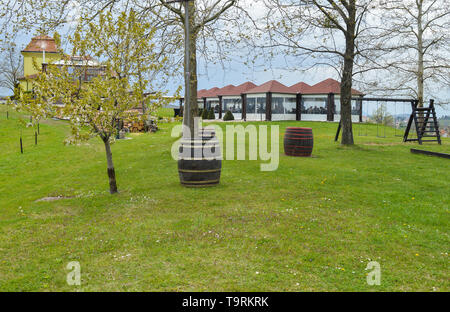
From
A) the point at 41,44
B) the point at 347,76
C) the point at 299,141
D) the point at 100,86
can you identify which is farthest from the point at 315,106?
the point at 100,86

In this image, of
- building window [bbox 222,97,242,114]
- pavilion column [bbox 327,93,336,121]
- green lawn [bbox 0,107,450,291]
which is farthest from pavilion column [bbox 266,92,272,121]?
green lawn [bbox 0,107,450,291]

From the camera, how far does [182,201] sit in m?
9.11

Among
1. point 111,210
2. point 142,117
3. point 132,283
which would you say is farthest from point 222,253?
point 142,117

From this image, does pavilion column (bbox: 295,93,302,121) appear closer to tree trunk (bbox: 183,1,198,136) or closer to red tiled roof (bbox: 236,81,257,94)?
red tiled roof (bbox: 236,81,257,94)

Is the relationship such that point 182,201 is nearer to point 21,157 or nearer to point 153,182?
point 153,182

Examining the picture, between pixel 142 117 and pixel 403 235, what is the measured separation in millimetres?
6934

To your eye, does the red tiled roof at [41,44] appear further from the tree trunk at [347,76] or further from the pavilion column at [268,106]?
the pavilion column at [268,106]

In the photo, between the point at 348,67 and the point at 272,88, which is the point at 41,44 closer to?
the point at 348,67

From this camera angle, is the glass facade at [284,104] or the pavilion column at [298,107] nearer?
the glass facade at [284,104]

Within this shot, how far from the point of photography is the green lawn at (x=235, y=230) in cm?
494

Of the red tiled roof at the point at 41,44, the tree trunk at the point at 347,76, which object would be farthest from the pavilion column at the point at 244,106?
the tree trunk at the point at 347,76

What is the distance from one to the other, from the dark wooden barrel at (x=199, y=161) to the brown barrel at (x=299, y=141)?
6.54 m

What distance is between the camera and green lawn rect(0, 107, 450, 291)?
Result: 4.94 meters

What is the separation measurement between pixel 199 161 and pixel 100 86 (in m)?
3.36
